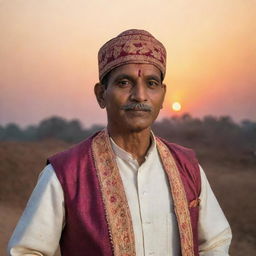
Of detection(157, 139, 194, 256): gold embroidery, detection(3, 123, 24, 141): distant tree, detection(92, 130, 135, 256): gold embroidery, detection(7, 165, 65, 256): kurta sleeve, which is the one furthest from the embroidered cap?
detection(3, 123, 24, 141): distant tree

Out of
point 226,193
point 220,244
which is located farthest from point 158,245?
point 226,193

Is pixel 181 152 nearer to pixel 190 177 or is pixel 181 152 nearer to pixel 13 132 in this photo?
pixel 190 177

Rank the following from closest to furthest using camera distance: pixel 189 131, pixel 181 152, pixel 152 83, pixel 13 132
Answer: pixel 152 83
pixel 181 152
pixel 189 131
pixel 13 132

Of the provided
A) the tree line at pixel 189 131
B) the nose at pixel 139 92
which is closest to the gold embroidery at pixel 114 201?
the nose at pixel 139 92

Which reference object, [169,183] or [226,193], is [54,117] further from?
[169,183]

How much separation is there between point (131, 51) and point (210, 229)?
104 cm

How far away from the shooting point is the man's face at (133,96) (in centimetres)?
205

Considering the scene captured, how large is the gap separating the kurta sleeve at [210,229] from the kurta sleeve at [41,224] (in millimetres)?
775

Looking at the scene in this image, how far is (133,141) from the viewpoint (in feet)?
7.17

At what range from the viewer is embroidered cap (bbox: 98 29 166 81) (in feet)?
6.88

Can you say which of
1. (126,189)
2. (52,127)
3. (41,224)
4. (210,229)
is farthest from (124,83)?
(52,127)

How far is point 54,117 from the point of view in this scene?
143 ft

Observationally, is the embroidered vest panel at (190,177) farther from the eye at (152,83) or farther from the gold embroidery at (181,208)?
the eye at (152,83)

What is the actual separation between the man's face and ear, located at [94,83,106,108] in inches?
4.5
